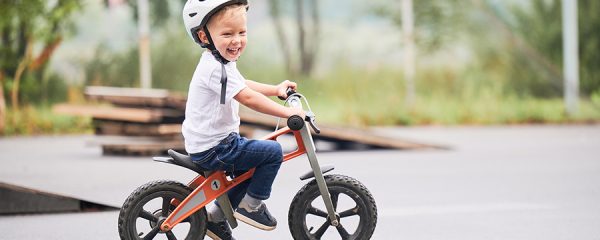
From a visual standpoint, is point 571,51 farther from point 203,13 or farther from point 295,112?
point 203,13

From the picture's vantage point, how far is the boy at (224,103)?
18.1 feet

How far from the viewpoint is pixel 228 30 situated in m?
5.54

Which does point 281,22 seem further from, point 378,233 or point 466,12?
point 378,233

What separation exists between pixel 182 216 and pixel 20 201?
287cm

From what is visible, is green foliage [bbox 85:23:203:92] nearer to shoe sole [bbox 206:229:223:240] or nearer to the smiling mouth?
shoe sole [bbox 206:229:223:240]

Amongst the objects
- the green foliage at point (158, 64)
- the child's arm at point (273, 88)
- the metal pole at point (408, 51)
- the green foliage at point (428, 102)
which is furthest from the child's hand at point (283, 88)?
the green foliage at point (158, 64)

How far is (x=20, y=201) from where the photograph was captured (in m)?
8.20

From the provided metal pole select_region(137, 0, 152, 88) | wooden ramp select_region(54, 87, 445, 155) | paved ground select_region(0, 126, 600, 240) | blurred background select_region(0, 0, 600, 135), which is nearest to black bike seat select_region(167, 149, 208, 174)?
→ paved ground select_region(0, 126, 600, 240)

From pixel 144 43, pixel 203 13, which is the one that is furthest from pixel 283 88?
pixel 144 43

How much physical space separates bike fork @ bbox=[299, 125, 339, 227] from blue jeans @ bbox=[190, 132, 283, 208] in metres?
0.15

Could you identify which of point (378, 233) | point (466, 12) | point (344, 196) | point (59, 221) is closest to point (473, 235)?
point (378, 233)

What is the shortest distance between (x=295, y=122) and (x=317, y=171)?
366 millimetres

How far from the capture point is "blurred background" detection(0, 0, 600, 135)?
1933 cm

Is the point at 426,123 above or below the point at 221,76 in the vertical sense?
below
